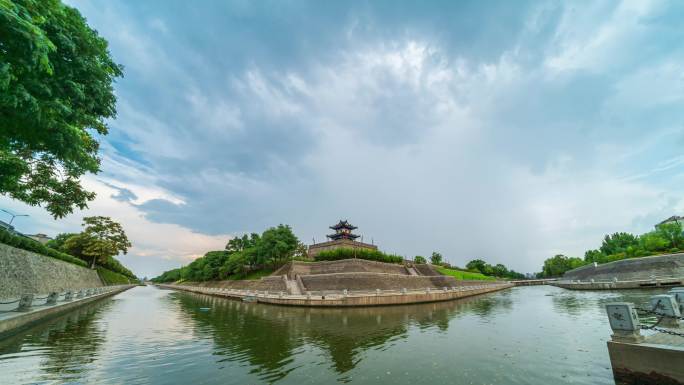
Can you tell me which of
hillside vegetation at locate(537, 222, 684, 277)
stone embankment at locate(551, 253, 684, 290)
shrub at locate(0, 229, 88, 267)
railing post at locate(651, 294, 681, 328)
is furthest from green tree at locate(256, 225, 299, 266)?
hillside vegetation at locate(537, 222, 684, 277)

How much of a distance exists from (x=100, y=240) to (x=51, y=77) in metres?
69.1

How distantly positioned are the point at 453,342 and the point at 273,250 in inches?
1756

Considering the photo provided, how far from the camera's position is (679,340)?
263 inches

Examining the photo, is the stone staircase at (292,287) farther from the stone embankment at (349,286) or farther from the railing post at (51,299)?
the railing post at (51,299)

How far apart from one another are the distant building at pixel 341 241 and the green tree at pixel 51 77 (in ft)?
191

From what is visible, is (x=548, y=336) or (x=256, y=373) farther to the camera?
(x=548, y=336)

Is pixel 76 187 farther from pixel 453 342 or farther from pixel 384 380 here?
pixel 453 342

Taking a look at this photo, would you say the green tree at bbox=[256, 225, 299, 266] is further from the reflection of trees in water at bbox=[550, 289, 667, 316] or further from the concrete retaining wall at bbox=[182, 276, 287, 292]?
the reflection of trees in water at bbox=[550, 289, 667, 316]

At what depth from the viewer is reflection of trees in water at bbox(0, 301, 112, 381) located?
842 centimetres

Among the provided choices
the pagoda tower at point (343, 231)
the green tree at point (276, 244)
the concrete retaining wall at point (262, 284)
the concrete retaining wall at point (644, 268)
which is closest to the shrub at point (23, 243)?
the concrete retaining wall at point (262, 284)

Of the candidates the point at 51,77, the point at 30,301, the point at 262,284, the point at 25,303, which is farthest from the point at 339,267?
the point at 51,77

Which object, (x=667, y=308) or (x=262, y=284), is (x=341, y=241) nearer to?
(x=262, y=284)

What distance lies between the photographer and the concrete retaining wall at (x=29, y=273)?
21328mm

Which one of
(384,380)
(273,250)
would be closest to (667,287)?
(384,380)
